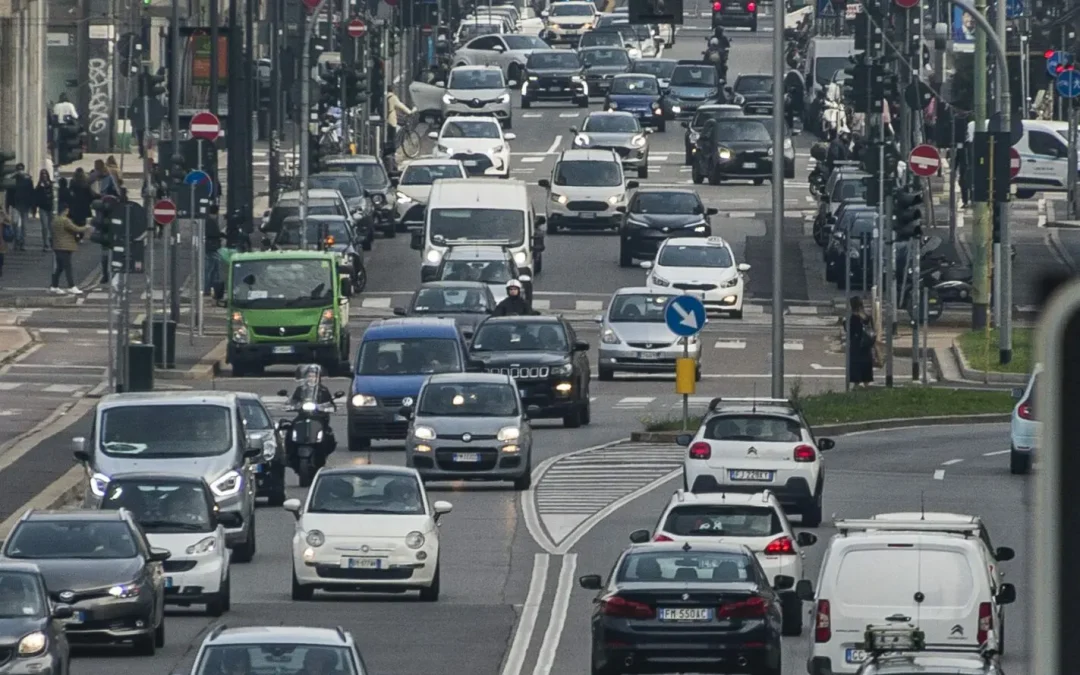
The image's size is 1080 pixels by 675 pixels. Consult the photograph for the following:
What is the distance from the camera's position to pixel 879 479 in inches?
1304

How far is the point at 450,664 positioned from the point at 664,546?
2.15 m

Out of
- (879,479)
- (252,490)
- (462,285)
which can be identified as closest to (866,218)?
(462,285)

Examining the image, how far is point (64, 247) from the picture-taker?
51.4 m

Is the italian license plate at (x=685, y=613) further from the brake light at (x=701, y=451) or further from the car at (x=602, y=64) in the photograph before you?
the car at (x=602, y=64)

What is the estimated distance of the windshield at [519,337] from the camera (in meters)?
38.6

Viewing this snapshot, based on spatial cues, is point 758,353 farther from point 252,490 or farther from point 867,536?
point 867,536

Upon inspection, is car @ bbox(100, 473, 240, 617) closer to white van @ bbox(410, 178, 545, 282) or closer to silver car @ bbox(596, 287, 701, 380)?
silver car @ bbox(596, 287, 701, 380)

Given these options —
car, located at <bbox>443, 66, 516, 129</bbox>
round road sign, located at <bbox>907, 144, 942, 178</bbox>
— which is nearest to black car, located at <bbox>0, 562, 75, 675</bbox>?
round road sign, located at <bbox>907, 144, 942, 178</bbox>

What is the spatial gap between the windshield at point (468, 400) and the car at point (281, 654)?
17.0 m

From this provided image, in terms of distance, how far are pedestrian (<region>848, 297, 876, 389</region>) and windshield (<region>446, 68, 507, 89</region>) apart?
44327 millimetres

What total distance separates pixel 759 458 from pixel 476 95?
2249 inches

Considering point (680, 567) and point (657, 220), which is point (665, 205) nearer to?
point (657, 220)

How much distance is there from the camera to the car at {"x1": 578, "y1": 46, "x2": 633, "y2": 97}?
96.8 m

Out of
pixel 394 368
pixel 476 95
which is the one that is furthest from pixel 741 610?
pixel 476 95
